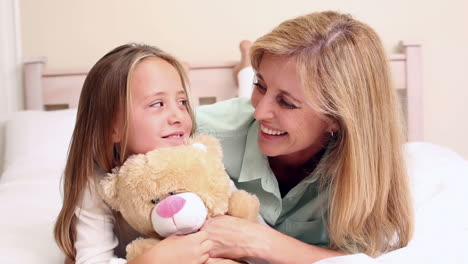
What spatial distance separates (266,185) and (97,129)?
420 mm

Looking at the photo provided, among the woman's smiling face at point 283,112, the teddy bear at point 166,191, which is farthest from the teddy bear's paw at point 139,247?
the woman's smiling face at point 283,112

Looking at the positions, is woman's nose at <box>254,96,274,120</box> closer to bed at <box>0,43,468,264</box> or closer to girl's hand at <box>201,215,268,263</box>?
girl's hand at <box>201,215,268,263</box>

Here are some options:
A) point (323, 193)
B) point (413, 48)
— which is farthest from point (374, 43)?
point (413, 48)

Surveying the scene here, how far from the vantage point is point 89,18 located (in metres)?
2.33

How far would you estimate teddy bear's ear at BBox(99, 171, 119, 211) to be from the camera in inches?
40.1

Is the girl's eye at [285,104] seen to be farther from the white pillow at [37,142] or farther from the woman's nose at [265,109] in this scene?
the white pillow at [37,142]

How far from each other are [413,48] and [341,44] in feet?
4.45

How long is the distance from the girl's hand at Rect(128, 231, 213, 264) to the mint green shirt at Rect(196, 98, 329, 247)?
31 cm

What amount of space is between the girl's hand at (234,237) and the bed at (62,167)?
0.48ft

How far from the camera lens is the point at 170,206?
92 centimetres

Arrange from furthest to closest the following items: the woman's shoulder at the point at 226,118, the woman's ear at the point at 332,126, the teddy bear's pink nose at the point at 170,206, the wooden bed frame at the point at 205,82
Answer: the wooden bed frame at the point at 205,82 < the woman's shoulder at the point at 226,118 < the woman's ear at the point at 332,126 < the teddy bear's pink nose at the point at 170,206

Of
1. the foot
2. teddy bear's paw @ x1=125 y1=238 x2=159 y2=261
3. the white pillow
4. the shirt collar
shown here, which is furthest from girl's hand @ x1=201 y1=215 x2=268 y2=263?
the foot

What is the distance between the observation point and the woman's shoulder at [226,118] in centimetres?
135

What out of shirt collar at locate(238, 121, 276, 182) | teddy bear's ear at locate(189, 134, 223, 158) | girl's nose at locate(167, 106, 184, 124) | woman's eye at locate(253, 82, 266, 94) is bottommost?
shirt collar at locate(238, 121, 276, 182)
